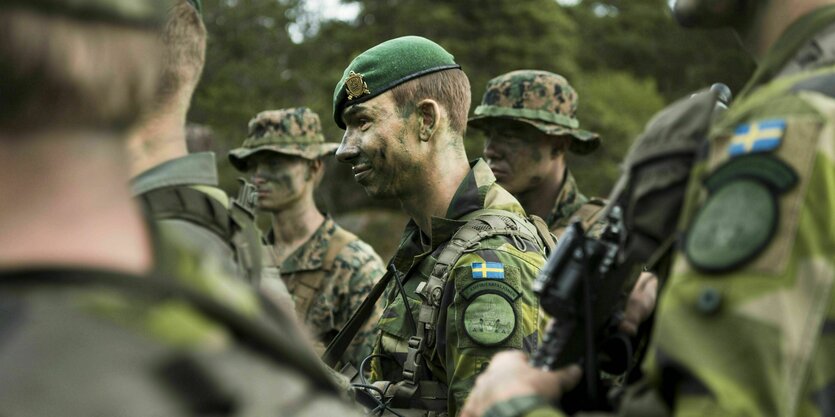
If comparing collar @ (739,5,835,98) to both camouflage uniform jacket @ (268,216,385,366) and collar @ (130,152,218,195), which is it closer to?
collar @ (130,152,218,195)

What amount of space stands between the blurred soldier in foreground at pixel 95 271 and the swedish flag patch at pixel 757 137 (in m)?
0.93

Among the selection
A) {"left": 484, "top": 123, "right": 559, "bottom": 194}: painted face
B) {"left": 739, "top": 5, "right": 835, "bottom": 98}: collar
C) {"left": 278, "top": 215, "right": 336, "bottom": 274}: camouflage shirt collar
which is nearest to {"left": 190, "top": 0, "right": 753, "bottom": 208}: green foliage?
{"left": 278, "top": 215, "right": 336, "bottom": 274}: camouflage shirt collar

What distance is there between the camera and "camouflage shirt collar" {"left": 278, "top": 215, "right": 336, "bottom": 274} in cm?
812

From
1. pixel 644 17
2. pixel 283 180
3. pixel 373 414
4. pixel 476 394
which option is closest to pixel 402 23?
pixel 644 17

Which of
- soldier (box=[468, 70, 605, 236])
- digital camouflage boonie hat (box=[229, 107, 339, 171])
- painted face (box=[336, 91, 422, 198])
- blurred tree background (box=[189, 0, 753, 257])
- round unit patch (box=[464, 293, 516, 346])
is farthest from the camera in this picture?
blurred tree background (box=[189, 0, 753, 257])

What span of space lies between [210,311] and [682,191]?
1.02m

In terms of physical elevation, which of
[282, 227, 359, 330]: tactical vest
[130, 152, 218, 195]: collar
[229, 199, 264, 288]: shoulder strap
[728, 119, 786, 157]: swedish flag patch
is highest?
[728, 119, 786, 157]: swedish flag patch

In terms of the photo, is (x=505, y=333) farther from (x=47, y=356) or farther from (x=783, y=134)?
(x=47, y=356)

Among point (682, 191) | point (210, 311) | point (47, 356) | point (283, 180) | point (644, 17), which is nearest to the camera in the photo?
point (47, 356)

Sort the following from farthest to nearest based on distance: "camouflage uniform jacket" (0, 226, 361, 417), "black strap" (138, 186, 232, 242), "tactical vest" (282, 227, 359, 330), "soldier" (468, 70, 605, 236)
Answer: "tactical vest" (282, 227, 359, 330) → "soldier" (468, 70, 605, 236) → "black strap" (138, 186, 232, 242) → "camouflage uniform jacket" (0, 226, 361, 417)

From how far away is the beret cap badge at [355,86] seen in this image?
4.34 meters

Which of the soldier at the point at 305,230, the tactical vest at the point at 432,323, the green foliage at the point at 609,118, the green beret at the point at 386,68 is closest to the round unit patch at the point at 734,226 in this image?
the tactical vest at the point at 432,323

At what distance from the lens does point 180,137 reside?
10.2ft

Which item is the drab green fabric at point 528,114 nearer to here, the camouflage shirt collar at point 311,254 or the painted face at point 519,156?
the painted face at point 519,156
